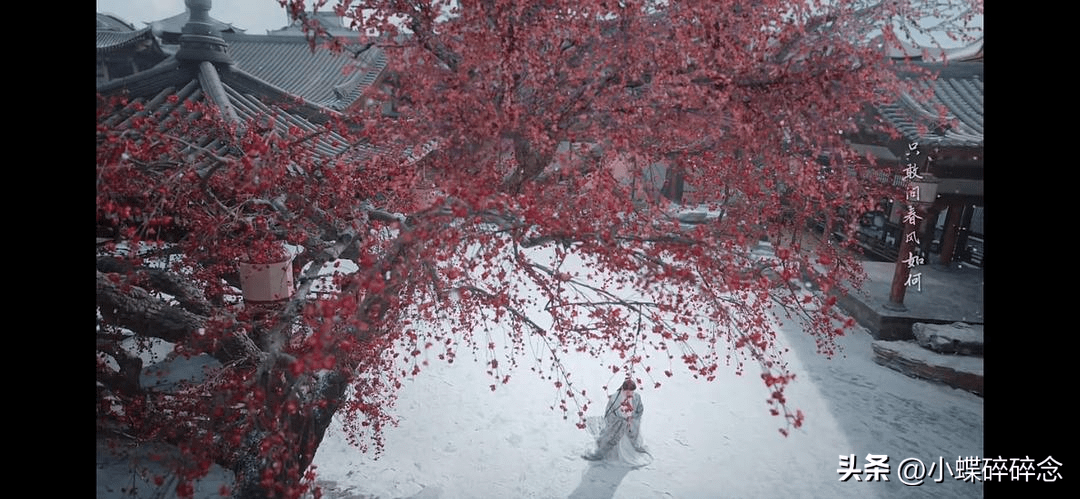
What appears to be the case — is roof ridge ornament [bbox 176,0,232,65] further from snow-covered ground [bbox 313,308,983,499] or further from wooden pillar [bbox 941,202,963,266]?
wooden pillar [bbox 941,202,963,266]

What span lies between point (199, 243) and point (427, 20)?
114 inches

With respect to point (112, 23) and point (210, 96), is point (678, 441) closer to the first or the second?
point (210, 96)

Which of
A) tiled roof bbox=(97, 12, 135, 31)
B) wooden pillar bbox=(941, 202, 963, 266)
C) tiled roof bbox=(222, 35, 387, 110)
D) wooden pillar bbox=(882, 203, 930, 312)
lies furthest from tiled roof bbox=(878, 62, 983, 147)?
tiled roof bbox=(97, 12, 135, 31)

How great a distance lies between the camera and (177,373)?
812cm

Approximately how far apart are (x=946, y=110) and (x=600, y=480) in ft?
27.9

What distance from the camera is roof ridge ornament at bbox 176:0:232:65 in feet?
19.9

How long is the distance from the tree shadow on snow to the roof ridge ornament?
675cm

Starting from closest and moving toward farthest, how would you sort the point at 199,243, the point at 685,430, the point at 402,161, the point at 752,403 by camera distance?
1. the point at 199,243
2. the point at 402,161
3. the point at 685,430
4. the point at 752,403

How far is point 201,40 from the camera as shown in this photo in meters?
6.06

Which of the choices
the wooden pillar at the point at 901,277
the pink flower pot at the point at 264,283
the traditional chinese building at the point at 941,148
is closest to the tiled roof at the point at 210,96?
the pink flower pot at the point at 264,283

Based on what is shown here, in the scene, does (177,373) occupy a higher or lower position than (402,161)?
lower
